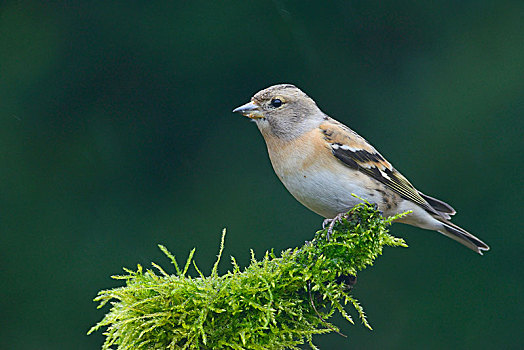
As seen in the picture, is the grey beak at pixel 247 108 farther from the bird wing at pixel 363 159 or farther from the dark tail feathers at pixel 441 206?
the dark tail feathers at pixel 441 206

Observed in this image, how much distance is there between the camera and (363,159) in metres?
3.38

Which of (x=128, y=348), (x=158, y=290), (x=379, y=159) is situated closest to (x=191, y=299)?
(x=158, y=290)

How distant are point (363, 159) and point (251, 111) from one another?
0.73 metres

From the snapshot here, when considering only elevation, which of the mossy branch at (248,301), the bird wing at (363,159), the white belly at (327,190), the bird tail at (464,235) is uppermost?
the bird wing at (363,159)

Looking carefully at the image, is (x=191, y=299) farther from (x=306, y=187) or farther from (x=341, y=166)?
(x=341, y=166)

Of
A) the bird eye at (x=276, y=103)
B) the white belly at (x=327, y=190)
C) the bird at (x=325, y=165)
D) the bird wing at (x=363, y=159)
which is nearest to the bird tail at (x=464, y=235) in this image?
the bird at (x=325, y=165)

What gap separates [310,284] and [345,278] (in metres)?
0.22

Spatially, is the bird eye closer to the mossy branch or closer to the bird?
the bird

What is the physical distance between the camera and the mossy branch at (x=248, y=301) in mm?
2189

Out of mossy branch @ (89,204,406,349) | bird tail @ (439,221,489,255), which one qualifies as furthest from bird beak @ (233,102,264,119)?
bird tail @ (439,221,489,255)

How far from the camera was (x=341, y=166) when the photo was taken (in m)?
3.27

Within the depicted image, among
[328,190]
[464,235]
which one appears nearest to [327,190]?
[328,190]

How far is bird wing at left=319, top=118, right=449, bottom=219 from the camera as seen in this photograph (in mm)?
3340

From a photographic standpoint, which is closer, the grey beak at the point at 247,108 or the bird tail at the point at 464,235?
the grey beak at the point at 247,108
